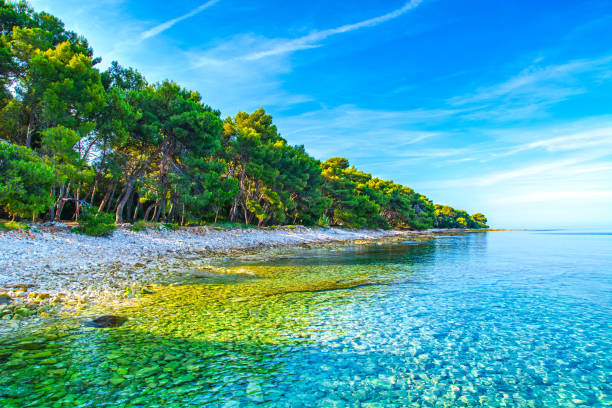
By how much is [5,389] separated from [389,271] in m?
14.6

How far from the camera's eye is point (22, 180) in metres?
13.1

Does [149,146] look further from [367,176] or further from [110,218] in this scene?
[367,176]

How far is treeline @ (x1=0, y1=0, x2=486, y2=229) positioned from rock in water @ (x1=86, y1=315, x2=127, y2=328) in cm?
919

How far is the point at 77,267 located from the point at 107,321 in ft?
24.7

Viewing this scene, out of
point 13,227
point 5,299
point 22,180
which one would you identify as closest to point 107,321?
point 5,299

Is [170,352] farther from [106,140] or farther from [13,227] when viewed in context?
[106,140]

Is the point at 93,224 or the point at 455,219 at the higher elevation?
the point at 455,219

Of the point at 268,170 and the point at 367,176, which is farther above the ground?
the point at 367,176

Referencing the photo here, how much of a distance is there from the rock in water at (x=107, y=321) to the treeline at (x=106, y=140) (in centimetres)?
919

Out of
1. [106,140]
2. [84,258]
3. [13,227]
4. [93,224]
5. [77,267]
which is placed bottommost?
[77,267]

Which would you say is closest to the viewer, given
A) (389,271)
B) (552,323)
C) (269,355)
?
(269,355)

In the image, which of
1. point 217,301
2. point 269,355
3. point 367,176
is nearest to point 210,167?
point 217,301

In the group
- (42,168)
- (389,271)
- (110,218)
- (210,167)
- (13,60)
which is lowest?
(389,271)

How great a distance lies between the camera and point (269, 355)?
5.60m
